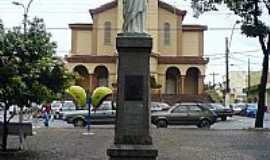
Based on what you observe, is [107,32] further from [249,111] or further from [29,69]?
[29,69]

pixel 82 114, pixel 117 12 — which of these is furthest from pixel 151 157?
pixel 117 12

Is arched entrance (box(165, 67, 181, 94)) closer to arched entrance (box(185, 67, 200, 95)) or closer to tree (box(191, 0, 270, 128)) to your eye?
arched entrance (box(185, 67, 200, 95))

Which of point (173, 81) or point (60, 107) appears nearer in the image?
point (60, 107)

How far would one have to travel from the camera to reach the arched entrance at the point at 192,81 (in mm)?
62562

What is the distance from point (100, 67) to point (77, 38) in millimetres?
4281

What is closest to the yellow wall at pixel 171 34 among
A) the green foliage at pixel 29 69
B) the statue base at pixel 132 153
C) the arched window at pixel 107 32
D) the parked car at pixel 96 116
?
the arched window at pixel 107 32

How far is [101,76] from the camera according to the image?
206ft

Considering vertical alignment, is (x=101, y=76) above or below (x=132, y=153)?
above

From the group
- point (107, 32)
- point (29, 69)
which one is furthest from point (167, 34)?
point (29, 69)

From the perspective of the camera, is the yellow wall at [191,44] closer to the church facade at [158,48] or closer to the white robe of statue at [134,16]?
the church facade at [158,48]

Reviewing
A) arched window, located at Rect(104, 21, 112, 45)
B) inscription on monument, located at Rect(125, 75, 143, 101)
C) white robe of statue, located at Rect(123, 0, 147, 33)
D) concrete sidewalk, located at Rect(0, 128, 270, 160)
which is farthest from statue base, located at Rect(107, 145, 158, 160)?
arched window, located at Rect(104, 21, 112, 45)

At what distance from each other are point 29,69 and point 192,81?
48769 mm

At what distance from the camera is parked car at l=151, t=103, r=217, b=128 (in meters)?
33.4

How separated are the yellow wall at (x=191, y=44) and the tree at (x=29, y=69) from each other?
4630 centimetres
